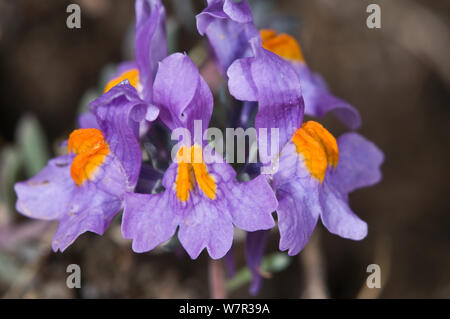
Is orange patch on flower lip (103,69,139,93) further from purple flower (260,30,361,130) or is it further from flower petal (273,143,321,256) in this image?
flower petal (273,143,321,256)

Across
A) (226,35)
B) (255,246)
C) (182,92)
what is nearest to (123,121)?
(182,92)

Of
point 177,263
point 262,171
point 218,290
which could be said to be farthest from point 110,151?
point 177,263

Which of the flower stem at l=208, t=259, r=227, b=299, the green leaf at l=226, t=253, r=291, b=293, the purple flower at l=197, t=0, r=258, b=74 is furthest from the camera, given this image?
the green leaf at l=226, t=253, r=291, b=293

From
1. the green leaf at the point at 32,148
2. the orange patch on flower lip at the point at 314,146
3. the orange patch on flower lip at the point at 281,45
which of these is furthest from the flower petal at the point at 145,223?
the green leaf at the point at 32,148

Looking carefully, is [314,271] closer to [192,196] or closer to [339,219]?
[339,219]

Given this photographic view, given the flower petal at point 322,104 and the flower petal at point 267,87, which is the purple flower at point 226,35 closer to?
the flower petal at point 267,87

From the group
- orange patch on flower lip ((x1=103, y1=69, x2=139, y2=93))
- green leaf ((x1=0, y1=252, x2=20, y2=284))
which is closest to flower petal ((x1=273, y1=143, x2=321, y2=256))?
A: orange patch on flower lip ((x1=103, y1=69, x2=139, y2=93))

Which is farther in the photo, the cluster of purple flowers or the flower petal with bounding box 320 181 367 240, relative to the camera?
the flower petal with bounding box 320 181 367 240
